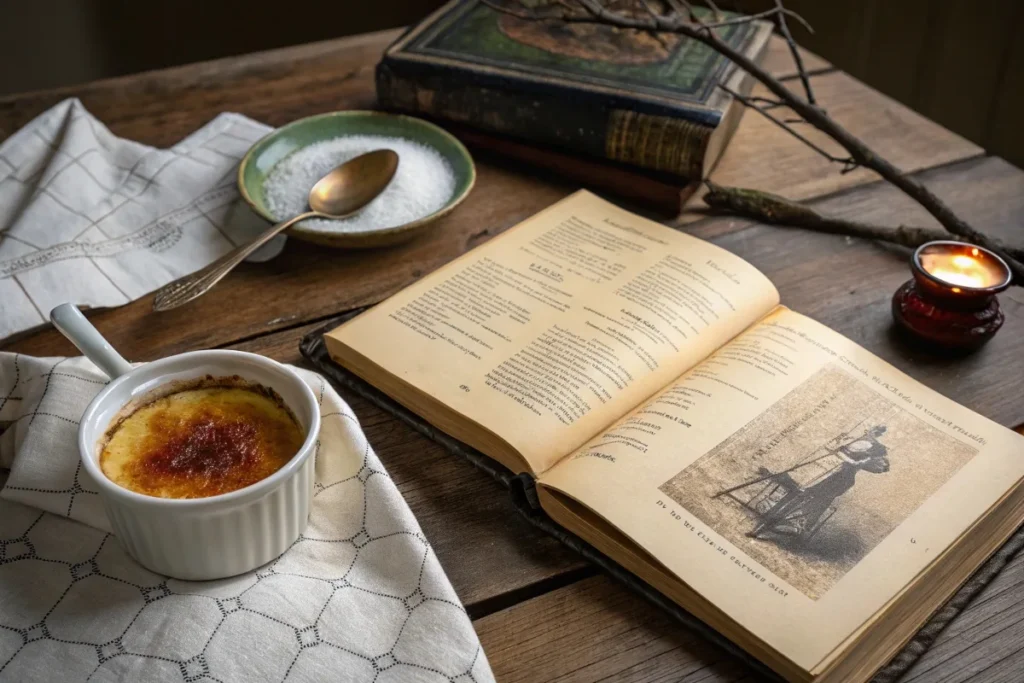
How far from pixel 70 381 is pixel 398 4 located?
191 cm

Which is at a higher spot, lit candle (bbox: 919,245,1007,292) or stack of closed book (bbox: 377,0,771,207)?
stack of closed book (bbox: 377,0,771,207)

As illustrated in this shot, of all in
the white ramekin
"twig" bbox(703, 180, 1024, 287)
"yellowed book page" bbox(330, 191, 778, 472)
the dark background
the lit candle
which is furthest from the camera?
the dark background

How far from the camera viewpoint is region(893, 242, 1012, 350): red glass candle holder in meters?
0.81

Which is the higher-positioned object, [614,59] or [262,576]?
[614,59]

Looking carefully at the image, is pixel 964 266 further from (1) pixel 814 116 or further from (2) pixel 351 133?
(2) pixel 351 133

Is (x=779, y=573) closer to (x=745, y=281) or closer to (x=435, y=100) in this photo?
(x=745, y=281)

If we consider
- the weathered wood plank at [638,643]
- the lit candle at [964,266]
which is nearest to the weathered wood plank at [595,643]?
the weathered wood plank at [638,643]

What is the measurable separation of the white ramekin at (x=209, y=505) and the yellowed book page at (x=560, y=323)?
14cm

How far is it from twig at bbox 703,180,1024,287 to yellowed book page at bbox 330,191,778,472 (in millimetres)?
132

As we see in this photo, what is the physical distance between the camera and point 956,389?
797 mm

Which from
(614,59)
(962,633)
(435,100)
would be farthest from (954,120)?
(962,633)

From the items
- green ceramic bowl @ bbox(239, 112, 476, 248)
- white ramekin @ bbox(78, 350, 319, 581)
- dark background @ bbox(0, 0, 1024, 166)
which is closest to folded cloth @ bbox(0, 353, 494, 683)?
white ramekin @ bbox(78, 350, 319, 581)

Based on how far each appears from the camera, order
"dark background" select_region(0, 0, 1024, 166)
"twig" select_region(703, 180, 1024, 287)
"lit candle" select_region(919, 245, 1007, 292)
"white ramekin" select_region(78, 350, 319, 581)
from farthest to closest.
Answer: "dark background" select_region(0, 0, 1024, 166) → "twig" select_region(703, 180, 1024, 287) → "lit candle" select_region(919, 245, 1007, 292) → "white ramekin" select_region(78, 350, 319, 581)

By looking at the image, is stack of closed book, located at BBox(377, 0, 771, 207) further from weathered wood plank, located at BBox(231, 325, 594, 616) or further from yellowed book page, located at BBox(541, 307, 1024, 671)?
weathered wood plank, located at BBox(231, 325, 594, 616)
